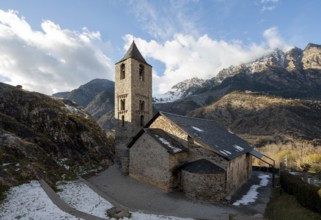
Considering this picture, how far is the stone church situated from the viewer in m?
18.5

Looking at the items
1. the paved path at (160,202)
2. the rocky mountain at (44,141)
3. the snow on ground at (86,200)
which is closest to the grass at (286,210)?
the paved path at (160,202)

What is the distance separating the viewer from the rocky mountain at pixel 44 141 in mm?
19031

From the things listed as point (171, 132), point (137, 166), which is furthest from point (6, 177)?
point (171, 132)

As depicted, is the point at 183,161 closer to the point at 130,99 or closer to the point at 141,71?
the point at 130,99

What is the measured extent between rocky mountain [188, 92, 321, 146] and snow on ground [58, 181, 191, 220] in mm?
56382

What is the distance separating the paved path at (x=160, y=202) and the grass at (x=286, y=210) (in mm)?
613

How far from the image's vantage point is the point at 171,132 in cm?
2317

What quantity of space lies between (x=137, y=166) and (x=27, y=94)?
21308 mm

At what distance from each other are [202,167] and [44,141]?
58.3 feet

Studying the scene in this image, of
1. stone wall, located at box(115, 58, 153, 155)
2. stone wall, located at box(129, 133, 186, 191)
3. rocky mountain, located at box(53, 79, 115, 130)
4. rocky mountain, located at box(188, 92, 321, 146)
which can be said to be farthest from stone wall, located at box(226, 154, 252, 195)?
rocky mountain, located at box(53, 79, 115, 130)

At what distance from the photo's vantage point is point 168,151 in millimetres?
19875

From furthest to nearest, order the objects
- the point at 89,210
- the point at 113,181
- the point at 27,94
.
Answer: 1. the point at 27,94
2. the point at 113,181
3. the point at 89,210

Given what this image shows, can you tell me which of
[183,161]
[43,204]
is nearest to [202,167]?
[183,161]

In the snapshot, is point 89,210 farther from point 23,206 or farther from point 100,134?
point 100,134
